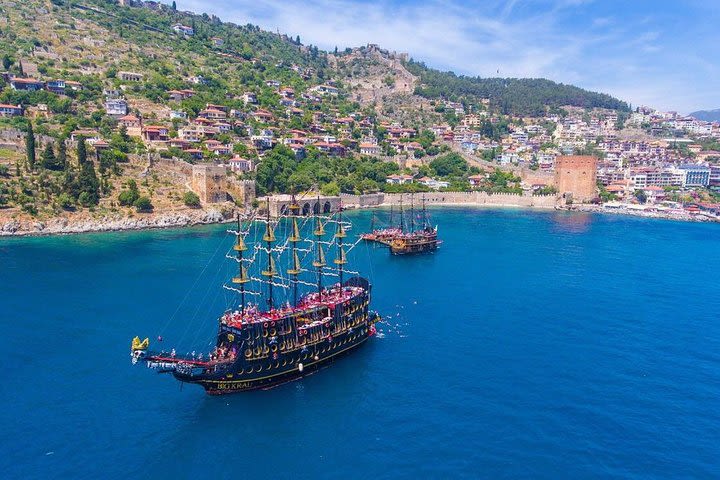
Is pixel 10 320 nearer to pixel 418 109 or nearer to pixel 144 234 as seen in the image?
pixel 144 234

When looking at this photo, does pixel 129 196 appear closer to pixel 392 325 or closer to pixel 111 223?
pixel 111 223

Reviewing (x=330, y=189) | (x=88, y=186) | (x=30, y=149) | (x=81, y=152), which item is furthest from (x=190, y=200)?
(x=330, y=189)

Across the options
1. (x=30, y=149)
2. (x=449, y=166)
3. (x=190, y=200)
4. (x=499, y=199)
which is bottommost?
(x=499, y=199)

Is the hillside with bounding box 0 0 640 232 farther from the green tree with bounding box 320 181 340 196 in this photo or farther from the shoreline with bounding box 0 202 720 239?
the shoreline with bounding box 0 202 720 239

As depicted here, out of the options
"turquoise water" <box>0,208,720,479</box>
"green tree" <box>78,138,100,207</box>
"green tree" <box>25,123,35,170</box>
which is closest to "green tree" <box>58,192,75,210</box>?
"green tree" <box>78,138,100,207</box>

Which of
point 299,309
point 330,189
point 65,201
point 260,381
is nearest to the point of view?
point 260,381

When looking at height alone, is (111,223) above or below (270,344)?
above
